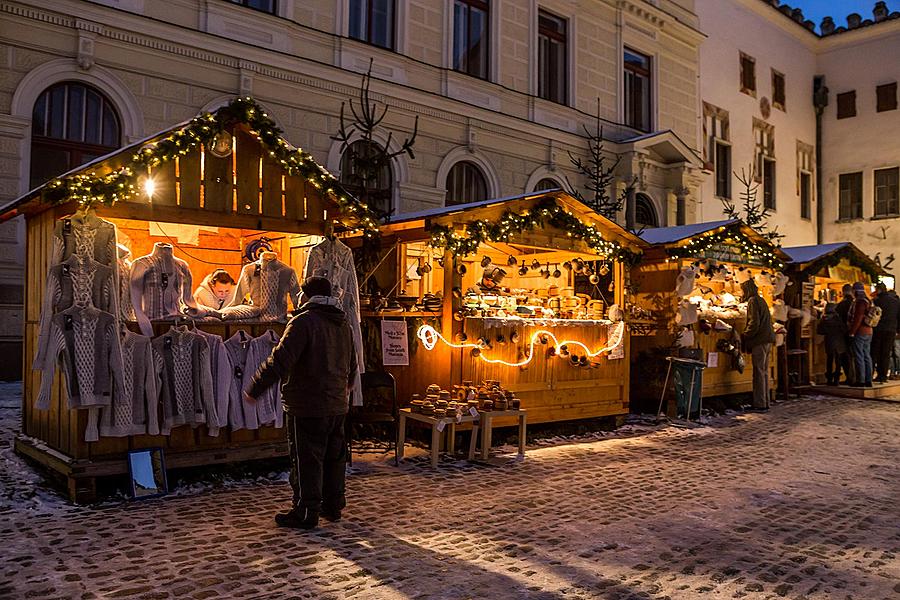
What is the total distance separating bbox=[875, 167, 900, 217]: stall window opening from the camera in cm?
2736

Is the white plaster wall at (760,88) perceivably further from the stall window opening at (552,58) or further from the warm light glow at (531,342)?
the warm light glow at (531,342)

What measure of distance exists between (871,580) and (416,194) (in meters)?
11.6

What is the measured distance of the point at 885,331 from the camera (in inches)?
594

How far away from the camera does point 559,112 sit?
1811cm

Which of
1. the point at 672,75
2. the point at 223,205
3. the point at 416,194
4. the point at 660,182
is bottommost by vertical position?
the point at 223,205

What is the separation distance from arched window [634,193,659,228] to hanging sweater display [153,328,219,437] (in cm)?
1537

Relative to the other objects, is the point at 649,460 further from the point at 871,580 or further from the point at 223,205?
the point at 223,205

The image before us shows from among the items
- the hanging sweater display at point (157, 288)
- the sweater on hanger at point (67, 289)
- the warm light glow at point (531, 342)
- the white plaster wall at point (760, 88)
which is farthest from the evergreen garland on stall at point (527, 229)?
the white plaster wall at point (760, 88)

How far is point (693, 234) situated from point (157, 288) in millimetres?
8011

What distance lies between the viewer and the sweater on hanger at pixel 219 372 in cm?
660

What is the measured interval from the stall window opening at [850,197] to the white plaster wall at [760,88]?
45.7 inches

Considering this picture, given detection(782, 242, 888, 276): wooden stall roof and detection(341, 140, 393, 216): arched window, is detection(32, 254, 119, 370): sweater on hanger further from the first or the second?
detection(782, 242, 888, 276): wooden stall roof

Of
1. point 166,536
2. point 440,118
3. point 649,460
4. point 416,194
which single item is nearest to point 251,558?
point 166,536

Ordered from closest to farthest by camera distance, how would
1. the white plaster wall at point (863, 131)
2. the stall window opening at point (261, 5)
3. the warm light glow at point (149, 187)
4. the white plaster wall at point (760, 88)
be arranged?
1. the warm light glow at point (149, 187)
2. the stall window opening at point (261, 5)
3. the white plaster wall at point (760, 88)
4. the white plaster wall at point (863, 131)
